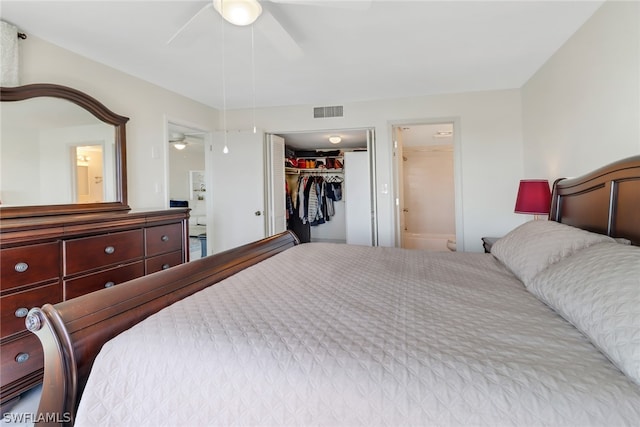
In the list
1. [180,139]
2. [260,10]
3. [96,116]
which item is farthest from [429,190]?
[96,116]

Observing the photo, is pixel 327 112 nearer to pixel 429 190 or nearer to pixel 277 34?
pixel 277 34

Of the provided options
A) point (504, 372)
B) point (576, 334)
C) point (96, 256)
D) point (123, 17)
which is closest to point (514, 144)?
point (576, 334)

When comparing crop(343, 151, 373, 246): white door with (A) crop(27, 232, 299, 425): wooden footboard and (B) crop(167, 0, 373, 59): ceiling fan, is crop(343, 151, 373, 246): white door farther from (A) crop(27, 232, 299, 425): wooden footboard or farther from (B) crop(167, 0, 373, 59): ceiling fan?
(A) crop(27, 232, 299, 425): wooden footboard

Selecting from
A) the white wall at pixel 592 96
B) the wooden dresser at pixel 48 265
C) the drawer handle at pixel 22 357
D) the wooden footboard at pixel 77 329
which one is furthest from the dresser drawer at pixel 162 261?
the white wall at pixel 592 96

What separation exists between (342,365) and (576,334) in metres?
0.69

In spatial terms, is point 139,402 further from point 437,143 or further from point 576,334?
point 437,143

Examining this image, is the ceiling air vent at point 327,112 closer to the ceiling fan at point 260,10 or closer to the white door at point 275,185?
the white door at point 275,185

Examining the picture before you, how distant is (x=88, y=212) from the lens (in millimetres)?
2244

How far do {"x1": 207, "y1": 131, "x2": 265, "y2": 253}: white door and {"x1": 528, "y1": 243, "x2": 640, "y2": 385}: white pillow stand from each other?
3088 millimetres

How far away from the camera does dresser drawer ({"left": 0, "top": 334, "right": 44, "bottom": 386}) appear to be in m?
1.49

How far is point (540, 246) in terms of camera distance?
1.39m

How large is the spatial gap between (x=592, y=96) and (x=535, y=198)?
2.52 ft

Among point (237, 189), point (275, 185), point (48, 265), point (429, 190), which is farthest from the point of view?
point (429, 190)

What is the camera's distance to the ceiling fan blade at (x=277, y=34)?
5.12 feet
